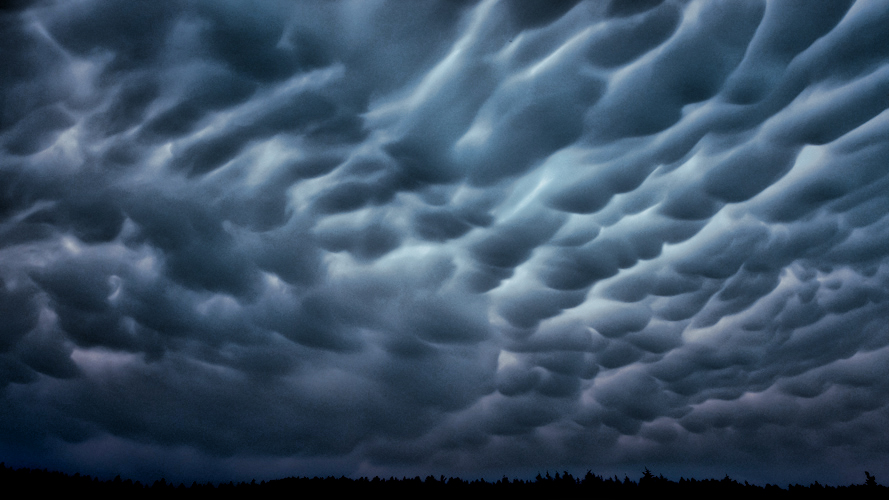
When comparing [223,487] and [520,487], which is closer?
[223,487]

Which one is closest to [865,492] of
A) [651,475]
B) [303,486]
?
[651,475]

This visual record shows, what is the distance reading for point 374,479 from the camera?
116ft

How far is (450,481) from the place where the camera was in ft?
121

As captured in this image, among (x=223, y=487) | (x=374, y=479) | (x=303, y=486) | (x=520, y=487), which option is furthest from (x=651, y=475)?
(x=223, y=487)

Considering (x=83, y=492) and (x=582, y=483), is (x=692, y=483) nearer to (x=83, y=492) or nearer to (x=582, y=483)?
(x=582, y=483)

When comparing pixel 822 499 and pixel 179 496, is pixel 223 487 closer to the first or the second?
pixel 179 496

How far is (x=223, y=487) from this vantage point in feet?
106

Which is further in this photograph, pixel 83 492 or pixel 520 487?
pixel 520 487

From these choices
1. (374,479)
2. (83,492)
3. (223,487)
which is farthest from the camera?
(374,479)

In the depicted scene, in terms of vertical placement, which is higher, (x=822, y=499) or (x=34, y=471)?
(x=34, y=471)

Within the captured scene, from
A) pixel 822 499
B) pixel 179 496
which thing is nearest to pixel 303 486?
pixel 179 496

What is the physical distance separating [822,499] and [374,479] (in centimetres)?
3198

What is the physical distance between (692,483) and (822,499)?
8972 mm

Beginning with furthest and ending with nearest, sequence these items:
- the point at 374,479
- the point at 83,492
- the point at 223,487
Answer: the point at 374,479, the point at 223,487, the point at 83,492
